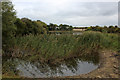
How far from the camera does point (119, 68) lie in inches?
184

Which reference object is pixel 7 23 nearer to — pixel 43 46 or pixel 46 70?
pixel 43 46

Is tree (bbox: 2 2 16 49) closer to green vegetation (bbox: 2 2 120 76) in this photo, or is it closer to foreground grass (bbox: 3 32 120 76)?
green vegetation (bbox: 2 2 120 76)

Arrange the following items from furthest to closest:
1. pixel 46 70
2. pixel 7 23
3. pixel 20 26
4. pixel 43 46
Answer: pixel 20 26
pixel 7 23
pixel 43 46
pixel 46 70

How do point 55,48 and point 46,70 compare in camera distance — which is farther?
point 55,48

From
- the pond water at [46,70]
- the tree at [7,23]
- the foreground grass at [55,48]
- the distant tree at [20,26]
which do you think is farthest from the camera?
the distant tree at [20,26]

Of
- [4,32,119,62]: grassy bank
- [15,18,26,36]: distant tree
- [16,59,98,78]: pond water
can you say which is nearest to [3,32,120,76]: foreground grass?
[4,32,119,62]: grassy bank

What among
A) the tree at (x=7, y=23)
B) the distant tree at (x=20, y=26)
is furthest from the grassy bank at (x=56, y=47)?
the distant tree at (x=20, y=26)

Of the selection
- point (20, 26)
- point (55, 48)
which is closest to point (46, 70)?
point (55, 48)

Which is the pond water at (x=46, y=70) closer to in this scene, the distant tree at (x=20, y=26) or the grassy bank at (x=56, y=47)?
the grassy bank at (x=56, y=47)

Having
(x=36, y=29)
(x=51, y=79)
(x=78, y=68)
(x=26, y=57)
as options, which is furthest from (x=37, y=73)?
(x=36, y=29)

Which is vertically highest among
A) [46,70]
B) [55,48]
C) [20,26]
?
[20,26]

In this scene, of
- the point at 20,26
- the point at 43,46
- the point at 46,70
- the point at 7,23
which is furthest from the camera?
the point at 20,26

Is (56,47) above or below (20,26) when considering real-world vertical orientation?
below

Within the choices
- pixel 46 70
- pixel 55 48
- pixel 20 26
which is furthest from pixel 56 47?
pixel 20 26
